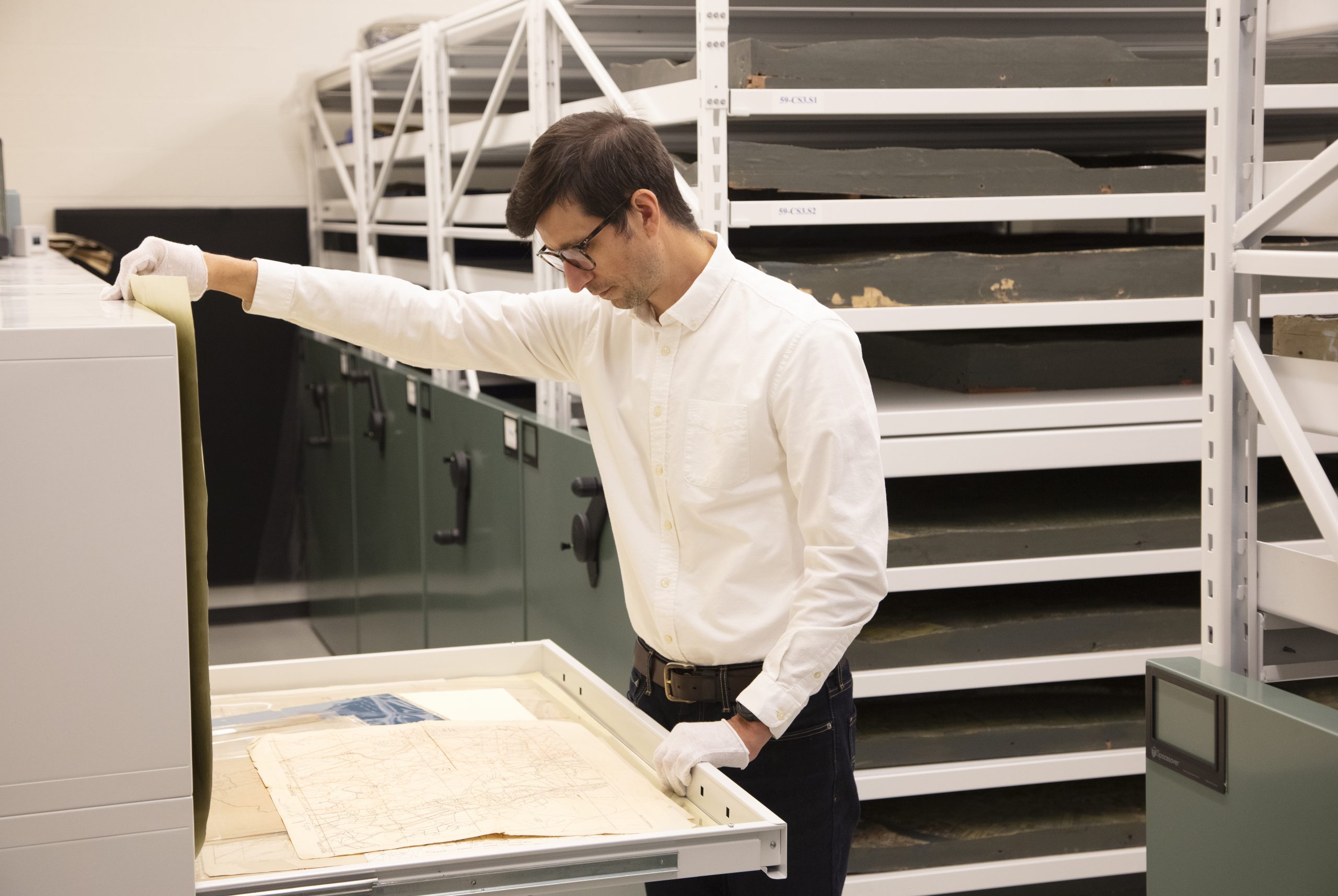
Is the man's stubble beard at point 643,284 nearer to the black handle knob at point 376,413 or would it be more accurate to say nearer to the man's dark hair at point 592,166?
the man's dark hair at point 592,166

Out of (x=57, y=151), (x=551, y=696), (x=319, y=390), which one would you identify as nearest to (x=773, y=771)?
(x=551, y=696)

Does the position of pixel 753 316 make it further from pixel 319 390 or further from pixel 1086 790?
pixel 319 390

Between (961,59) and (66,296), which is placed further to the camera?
(961,59)

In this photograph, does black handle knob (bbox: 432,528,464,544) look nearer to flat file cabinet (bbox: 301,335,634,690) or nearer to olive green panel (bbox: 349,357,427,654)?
flat file cabinet (bbox: 301,335,634,690)

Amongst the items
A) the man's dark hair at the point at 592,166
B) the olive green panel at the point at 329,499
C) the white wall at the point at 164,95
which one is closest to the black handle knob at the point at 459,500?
the olive green panel at the point at 329,499

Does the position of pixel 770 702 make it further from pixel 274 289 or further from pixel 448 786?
pixel 274 289

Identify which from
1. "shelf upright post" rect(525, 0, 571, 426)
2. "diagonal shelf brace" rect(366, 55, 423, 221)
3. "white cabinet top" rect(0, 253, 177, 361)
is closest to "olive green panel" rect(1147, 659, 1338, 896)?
"white cabinet top" rect(0, 253, 177, 361)

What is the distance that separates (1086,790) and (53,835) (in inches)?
110

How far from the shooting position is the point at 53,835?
124 centimetres

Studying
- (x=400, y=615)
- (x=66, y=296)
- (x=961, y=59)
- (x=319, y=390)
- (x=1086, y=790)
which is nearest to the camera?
(x=66, y=296)

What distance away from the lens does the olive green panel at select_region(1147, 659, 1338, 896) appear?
169cm

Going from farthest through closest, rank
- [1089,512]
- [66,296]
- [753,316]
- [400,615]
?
[400,615], [1089,512], [753,316], [66,296]

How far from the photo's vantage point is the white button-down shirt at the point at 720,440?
1.74 metres

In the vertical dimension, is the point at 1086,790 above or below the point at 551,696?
below
